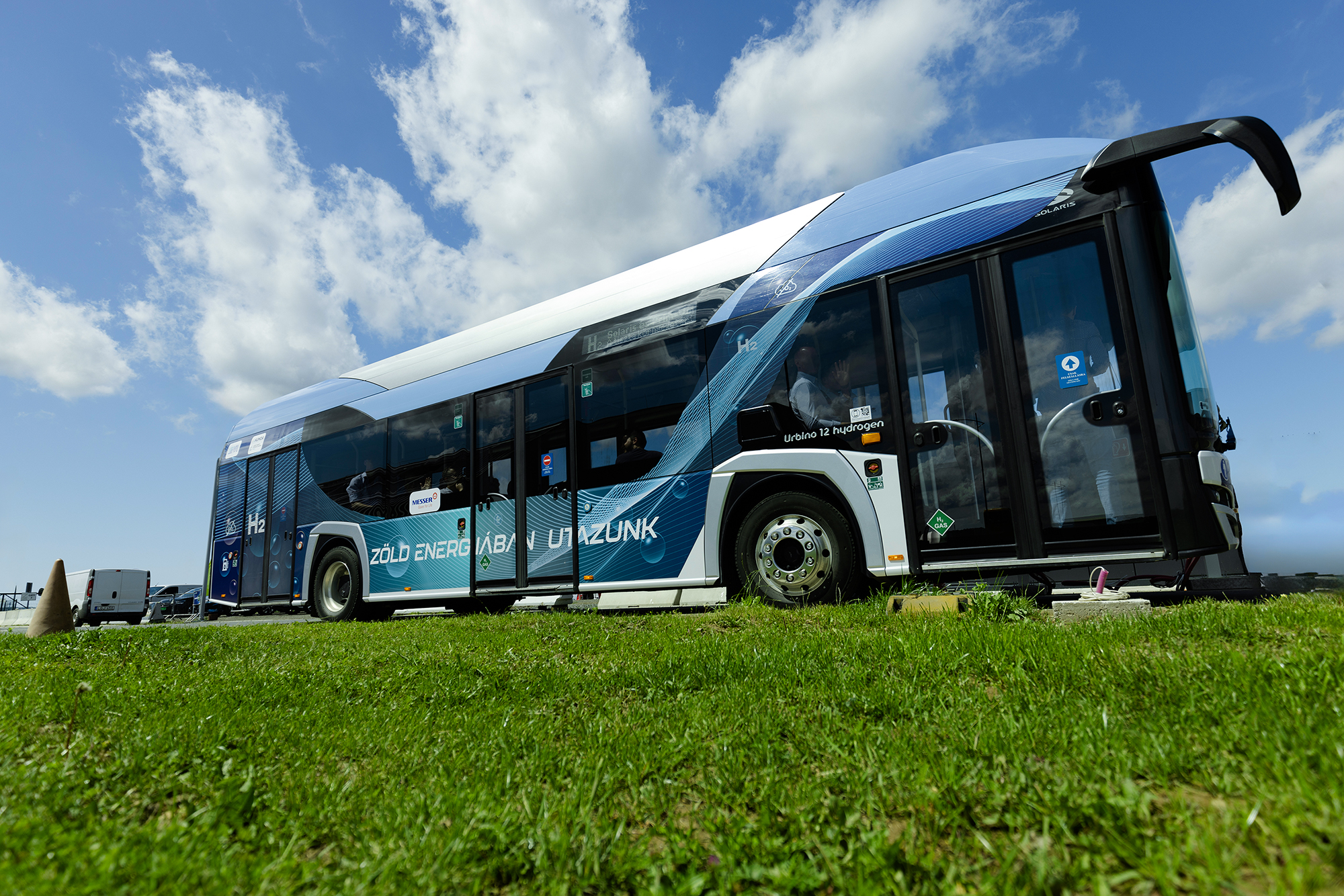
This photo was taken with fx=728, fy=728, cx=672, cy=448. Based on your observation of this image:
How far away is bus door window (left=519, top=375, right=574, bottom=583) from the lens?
8289mm

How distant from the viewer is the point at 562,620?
6.50 m

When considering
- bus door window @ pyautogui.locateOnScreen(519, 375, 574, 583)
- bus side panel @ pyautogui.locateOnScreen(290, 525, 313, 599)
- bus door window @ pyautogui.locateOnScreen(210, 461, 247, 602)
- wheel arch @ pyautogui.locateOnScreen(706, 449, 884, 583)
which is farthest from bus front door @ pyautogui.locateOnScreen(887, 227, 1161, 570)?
bus door window @ pyautogui.locateOnScreen(210, 461, 247, 602)

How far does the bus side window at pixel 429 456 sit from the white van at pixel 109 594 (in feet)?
79.1

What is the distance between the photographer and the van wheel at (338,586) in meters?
10.7

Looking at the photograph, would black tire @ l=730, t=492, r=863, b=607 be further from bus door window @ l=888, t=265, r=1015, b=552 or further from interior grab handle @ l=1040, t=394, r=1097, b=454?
interior grab handle @ l=1040, t=394, r=1097, b=454

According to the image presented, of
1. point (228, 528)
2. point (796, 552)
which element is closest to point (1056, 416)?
point (796, 552)

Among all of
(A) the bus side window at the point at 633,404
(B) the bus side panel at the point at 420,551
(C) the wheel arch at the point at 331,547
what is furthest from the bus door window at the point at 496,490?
(C) the wheel arch at the point at 331,547

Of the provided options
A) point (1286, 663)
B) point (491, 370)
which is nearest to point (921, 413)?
point (1286, 663)

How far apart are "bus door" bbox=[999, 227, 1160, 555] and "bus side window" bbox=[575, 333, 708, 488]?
9.58 ft

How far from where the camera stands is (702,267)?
7.59 meters

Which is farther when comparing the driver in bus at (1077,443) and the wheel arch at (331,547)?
the wheel arch at (331,547)

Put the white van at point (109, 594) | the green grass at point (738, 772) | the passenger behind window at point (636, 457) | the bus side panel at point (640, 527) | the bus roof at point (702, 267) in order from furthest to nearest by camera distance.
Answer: the white van at point (109, 594) < the passenger behind window at point (636, 457) < the bus side panel at point (640, 527) < the bus roof at point (702, 267) < the green grass at point (738, 772)

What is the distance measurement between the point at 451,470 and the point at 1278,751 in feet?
29.5

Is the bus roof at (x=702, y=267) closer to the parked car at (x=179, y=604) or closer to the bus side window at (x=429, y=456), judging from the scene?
the bus side window at (x=429, y=456)
